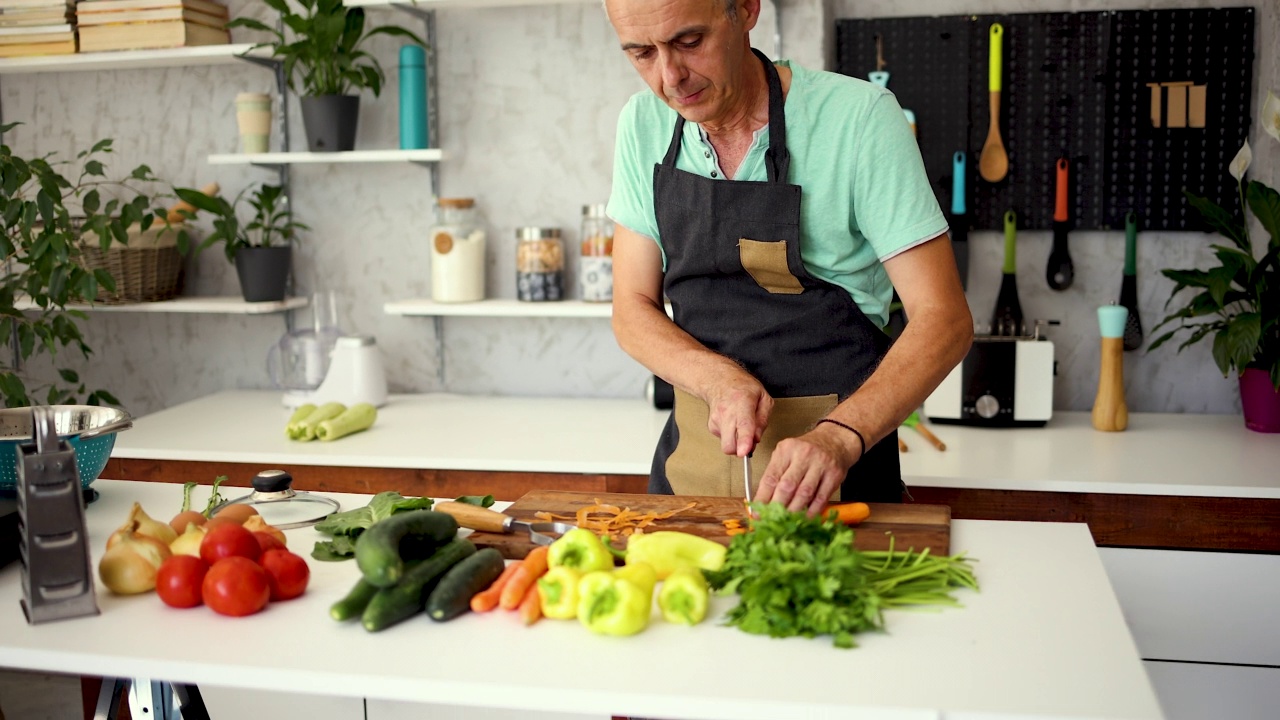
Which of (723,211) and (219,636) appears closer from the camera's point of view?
(219,636)

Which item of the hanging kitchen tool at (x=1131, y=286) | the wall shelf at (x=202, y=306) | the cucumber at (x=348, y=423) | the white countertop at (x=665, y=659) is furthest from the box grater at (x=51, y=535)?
the hanging kitchen tool at (x=1131, y=286)

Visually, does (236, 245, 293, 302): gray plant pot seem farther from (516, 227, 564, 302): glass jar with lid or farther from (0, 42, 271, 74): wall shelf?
(516, 227, 564, 302): glass jar with lid

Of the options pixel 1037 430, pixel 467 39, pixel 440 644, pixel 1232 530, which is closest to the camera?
pixel 440 644

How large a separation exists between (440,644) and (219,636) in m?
0.26

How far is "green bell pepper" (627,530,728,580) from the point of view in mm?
1454

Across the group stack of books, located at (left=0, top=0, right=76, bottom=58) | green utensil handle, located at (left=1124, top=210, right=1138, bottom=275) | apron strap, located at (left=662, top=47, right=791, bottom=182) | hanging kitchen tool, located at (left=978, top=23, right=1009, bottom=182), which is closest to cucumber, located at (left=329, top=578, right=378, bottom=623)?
apron strap, located at (left=662, top=47, right=791, bottom=182)

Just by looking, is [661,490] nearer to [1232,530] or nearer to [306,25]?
[1232,530]

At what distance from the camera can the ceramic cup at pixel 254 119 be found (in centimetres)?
329

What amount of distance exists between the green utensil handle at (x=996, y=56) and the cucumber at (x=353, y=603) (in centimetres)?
230

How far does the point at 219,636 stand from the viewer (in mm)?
1342

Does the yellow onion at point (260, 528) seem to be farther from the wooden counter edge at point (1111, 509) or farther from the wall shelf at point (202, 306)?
the wall shelf at point (202, 306)

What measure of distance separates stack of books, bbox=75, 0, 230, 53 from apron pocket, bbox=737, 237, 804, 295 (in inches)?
79.8

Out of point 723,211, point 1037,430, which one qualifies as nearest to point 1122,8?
point 1037,430

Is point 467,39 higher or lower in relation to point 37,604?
higher
